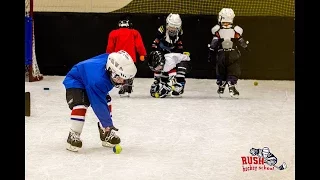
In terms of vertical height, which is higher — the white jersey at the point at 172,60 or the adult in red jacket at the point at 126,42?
the adult in red jacket at the point at 126,42

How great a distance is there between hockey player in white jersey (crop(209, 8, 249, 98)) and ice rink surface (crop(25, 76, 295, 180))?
19 cm

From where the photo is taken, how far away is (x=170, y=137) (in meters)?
3.77

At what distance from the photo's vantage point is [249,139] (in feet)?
12.1

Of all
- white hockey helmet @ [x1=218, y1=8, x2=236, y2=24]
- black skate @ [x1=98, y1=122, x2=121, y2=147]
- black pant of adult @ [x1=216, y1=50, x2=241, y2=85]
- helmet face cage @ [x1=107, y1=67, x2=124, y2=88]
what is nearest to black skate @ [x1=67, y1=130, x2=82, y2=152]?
black skate @ [x1=98, y1=122, x2=121, y2=147]

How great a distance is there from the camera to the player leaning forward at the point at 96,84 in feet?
10.2

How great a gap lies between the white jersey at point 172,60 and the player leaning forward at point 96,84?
2.34 meters

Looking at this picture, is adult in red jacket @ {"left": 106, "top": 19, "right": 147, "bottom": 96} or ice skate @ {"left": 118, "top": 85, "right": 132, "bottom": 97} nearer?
ice skate @ {"left": 118, "top": 85, "right": 132, "bottom": 97}

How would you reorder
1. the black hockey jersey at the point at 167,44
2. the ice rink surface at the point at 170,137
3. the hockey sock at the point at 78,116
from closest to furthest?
the ice rink surface at the point at 170,137 → the hockey sock at the point at 78,116 → the black hockey jersey at the point at 167,44

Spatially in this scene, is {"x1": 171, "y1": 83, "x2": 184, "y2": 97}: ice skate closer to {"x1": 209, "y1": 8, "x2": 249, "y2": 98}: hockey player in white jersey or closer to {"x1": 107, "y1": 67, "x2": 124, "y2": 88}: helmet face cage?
{"x1": 209, "y1": 8, "x2": 249, "y2": 98}: hockey player in white jersey

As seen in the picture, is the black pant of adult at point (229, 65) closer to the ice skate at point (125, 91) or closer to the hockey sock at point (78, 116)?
the ice skate at point (125, 91)

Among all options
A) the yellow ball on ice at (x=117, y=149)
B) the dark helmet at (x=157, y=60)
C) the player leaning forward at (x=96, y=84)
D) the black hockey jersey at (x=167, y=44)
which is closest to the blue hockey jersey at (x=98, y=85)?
the player leaning forward at (x=96, y=84)

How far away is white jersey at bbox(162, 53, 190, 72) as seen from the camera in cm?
566
